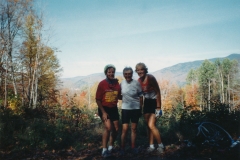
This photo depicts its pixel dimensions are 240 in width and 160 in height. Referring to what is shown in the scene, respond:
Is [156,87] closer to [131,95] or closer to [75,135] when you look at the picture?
[131,95]

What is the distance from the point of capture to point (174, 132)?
6.58m

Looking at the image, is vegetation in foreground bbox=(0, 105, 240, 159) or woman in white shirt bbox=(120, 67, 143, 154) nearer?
woman in white shirt bbox=(120, 67, 143, 154)

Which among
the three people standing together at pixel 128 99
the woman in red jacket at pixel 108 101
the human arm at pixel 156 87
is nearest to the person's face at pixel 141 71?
the three people standing together at pixel 128 99

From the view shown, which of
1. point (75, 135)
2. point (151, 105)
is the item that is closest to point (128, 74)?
point (151, 105)

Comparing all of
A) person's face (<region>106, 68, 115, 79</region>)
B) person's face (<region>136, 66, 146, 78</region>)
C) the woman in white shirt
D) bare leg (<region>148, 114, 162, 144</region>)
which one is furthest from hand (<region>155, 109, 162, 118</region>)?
person's face (<region>106, 68, 115, 79</region>)

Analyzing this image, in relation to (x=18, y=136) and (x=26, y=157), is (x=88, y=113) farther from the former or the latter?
(x=26, y=157)

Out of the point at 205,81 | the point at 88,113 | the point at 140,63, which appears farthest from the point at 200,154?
the point at 205,81

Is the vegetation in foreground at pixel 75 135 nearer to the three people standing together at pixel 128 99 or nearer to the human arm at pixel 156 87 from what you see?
the three people standing together at pixel 128 99

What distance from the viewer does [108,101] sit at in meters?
4.29

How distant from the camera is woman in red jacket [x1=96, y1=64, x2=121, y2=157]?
4.21m

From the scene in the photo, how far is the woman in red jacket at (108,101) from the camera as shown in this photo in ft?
13.8

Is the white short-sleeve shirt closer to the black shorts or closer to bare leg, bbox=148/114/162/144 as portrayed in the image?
the black shorts

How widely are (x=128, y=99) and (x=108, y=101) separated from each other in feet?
1.46

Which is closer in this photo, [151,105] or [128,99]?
[128,99]
